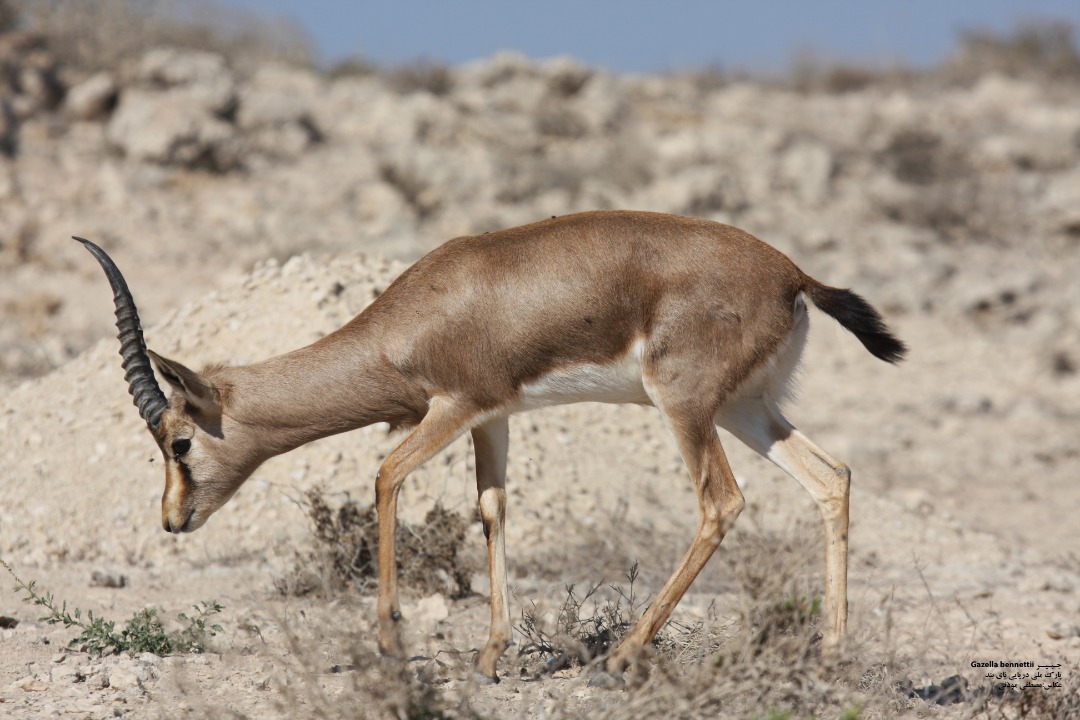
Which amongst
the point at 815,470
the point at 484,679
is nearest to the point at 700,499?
the point at 815,470

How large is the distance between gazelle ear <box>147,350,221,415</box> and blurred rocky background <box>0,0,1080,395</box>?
9.81 metres

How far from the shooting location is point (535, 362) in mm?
6137

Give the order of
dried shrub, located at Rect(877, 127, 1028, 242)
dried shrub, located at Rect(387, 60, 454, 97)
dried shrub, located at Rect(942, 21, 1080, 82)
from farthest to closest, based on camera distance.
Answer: dried shrub, located at Rect(942, 21, 1080, 82), dried shrub, located at Rect(387, 60, 454, 97), dried shrub, located at Rect(877, 127, 1028, 242)

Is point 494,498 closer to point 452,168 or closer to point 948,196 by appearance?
point 452,168

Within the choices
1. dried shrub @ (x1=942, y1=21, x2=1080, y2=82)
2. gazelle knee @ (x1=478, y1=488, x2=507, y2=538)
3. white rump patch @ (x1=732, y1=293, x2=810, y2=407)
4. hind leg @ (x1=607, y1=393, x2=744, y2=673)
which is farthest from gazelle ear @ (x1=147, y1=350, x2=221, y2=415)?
dried shrub @ (x1=942, y1=21, x2=1080, y2=82)

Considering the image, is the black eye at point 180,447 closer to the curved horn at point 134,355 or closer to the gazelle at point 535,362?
the gazelle at point 535,362

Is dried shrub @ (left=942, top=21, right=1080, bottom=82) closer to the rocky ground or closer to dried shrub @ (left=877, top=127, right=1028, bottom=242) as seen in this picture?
the rocky ground

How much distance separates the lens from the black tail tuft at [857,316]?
20.7 feet

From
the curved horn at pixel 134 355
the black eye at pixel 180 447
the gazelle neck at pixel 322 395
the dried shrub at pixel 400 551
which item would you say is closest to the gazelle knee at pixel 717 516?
the gazelle neck at pixel 322 395

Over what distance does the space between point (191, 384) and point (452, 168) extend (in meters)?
15.4

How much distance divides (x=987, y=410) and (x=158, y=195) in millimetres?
13792

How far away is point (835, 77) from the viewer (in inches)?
1173

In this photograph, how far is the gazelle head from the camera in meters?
6.10

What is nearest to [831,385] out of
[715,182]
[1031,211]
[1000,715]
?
[715,182]
